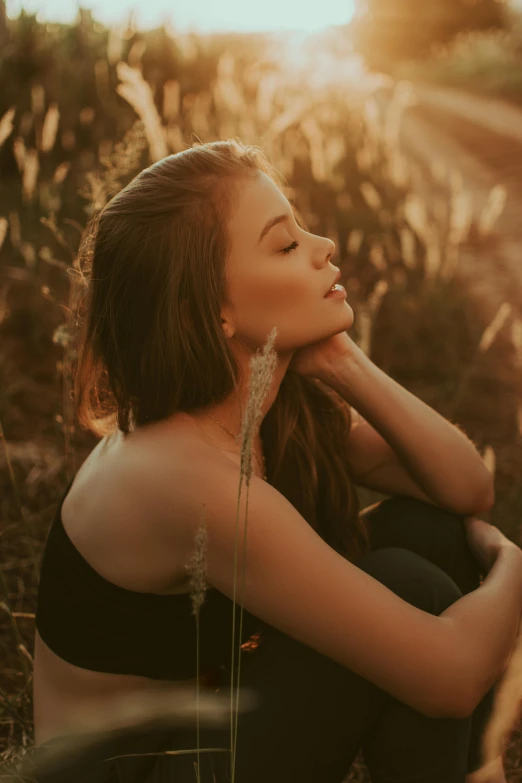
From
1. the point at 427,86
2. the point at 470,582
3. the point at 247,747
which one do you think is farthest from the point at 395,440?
the point at 427,86

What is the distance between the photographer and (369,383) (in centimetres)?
178

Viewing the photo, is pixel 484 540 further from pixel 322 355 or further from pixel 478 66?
pixel 478 66

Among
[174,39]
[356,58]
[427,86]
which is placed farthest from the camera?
[427,86]

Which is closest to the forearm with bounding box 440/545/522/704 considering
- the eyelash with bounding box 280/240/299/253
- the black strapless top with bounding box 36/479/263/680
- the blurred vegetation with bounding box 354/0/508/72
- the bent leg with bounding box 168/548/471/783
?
the bent leg with bounding box 168/548/471/783

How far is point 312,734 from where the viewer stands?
1362 mm

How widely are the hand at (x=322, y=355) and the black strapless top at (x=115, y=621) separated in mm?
545

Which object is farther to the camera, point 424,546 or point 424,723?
point 424,546

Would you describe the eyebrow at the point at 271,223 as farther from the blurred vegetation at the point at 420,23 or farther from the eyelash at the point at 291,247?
the blurred vegetation at the point at 420,23

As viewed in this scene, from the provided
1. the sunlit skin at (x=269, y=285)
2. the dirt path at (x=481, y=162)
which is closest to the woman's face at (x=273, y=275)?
the sunlit skin at (x=269, y=285)

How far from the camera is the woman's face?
1.44 meters

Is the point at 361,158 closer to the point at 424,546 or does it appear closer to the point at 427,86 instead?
the point at 424,546

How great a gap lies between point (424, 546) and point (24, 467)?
1.47m

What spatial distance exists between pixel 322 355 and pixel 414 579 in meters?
0.52

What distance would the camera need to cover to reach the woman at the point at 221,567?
128 cm
